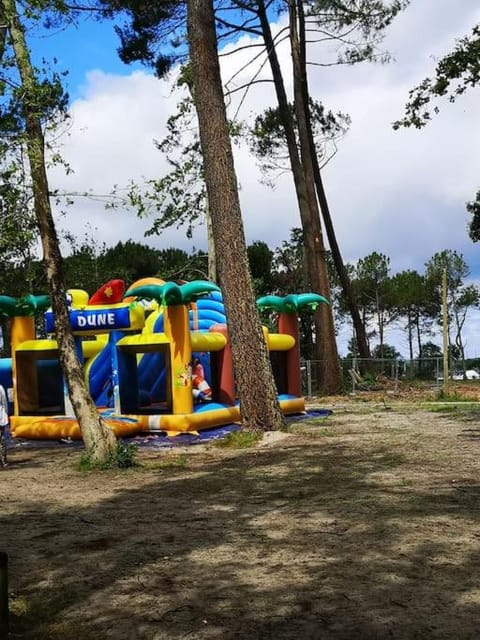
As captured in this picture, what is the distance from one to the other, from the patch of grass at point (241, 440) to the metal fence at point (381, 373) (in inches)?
545

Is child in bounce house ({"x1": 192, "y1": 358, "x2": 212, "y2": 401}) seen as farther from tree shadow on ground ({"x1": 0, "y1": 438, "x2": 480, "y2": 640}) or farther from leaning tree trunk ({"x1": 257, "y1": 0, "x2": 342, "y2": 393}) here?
leaning tree trunk ({"x1": 257, "y1": 0, "x2": 342, "y2": 393})

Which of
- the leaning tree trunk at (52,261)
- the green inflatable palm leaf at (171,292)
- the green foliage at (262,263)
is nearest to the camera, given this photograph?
the leaning tree trunk at (52,261)

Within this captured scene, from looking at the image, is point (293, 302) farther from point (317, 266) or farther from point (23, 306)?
point (317, 266)

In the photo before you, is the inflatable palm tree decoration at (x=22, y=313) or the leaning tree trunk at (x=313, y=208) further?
the leaning tree trunk at (x=313, y=208)

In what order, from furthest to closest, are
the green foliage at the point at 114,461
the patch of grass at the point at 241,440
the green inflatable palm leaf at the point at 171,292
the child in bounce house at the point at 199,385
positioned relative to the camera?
the child in bounce house at the point at 199,385
the green inflatable palm leaf at the point at 171,292
the patch of grass at the point at 241,440
the green foliage at the point at 114,461

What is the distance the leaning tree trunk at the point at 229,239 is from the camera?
516 inches

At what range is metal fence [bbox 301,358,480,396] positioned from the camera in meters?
27.1

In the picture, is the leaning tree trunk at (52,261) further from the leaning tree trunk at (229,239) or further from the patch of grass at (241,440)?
the leaning tree trunk at (229,239)

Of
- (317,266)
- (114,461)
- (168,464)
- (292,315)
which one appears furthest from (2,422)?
(317,266)

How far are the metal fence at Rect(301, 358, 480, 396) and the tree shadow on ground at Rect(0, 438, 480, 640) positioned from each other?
1798 cm

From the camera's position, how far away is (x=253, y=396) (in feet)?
42.9

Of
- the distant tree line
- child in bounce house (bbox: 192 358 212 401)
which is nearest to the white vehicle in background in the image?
the distant tree line

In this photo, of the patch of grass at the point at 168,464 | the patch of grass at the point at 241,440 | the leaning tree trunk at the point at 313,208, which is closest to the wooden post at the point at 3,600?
the patch of grass at the point at 168,464

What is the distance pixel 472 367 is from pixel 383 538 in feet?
113
